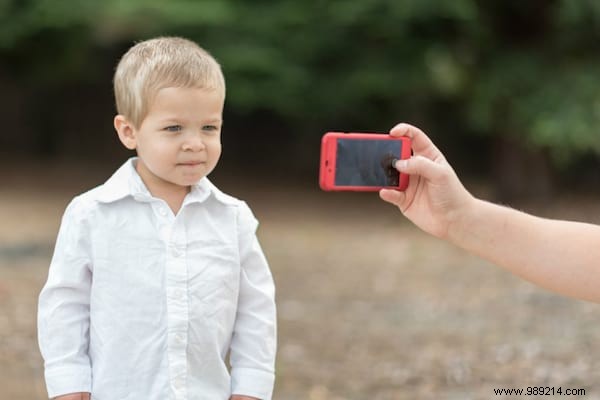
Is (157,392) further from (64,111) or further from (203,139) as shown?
(64,111)

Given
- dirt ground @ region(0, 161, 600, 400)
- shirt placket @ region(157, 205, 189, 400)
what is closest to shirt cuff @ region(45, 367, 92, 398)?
shirt placket @ region(157, 205, 189, 400)

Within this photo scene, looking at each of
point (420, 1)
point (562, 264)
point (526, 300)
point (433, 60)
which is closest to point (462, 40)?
point (433, 60)

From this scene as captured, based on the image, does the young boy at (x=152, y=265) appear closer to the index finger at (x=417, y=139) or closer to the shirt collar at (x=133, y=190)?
the shirt collar at (x=133, y=190)

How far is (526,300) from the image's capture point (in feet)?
20.9

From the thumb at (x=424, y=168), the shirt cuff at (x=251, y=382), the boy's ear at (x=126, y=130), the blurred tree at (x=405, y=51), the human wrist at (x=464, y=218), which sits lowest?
the shirt cuff at (x=251, y=382)

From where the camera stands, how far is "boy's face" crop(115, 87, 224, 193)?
218 cm

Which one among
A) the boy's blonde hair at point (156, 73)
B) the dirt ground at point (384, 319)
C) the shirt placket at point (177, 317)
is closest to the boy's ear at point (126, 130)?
the boy's blonde hair at point (156, 73)

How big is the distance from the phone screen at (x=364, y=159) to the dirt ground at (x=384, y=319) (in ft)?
7.42

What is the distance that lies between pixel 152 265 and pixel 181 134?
1.02ft

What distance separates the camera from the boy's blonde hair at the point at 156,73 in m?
2.18

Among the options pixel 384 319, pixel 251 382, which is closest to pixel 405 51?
pixel 384 319

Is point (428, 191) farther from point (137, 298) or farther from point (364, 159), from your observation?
point (137, 298)

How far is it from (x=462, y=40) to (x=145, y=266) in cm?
926

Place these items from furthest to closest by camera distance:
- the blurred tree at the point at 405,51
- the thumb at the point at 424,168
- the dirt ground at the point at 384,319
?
the blurred tree at the point at 405,51, the dirt ground at the point at 384,319, the thumb at the point at 424,168
